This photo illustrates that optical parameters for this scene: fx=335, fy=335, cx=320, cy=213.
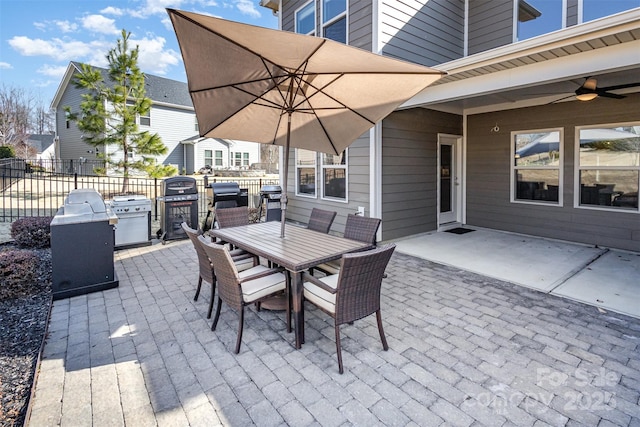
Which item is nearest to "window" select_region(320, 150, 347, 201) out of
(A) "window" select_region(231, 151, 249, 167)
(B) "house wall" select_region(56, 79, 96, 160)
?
(B) "house wall" select_region(56, 79, 96, 160)

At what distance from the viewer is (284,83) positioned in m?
3.30

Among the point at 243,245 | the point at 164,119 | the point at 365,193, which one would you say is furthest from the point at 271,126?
the point at 164,119

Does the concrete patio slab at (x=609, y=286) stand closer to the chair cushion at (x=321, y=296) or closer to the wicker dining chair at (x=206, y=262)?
the chair cushion at (x=321, y=296)

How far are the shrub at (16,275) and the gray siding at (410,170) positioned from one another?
4964mm

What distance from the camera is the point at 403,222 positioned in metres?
6.34

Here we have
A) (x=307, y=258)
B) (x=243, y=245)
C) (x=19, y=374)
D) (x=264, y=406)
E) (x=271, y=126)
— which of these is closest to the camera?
(x=264, y=406)

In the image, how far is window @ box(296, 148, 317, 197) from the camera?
7.35 metres

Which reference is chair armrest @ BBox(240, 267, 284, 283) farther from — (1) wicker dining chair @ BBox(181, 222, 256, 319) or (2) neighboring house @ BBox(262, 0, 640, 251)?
(2) neighboring house @ BBox(262, 0, 640, 251)

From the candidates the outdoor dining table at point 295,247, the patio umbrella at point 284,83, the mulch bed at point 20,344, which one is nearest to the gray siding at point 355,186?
the patio umbrella at point 284,83

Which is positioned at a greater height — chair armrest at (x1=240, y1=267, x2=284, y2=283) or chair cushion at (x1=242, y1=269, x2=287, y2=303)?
chair armrest at (x1=240, y1=267, x2=284, y2=283)

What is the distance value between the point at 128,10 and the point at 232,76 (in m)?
17.4

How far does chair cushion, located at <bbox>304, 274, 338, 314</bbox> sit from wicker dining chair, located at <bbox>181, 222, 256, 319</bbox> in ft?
3.02

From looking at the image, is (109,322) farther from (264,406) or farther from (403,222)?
(403,222)

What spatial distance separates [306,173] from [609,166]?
548 cm
